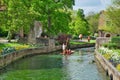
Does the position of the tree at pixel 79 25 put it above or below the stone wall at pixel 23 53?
above

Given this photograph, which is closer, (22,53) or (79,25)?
(22,53)

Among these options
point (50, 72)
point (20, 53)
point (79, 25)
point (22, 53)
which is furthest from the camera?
point (79, 25)

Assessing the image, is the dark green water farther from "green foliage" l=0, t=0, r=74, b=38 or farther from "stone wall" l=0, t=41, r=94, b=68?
"green foliage" l=0, t=0, r=74, b=38

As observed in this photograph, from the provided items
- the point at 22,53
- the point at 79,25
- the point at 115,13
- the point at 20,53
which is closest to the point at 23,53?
the point at 22,53

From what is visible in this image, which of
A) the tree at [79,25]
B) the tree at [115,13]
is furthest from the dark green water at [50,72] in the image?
the tree at [79,25]

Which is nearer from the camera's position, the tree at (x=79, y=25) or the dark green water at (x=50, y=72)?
the dark green water at (x=50, y=72)

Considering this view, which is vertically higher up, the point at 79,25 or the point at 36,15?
the point at 36,15

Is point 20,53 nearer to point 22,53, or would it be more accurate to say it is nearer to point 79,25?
point 22,53

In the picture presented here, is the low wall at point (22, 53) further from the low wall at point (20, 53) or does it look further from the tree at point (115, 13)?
the tree at point (115, 13)

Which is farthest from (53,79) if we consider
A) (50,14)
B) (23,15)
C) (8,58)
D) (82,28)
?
(82,28)

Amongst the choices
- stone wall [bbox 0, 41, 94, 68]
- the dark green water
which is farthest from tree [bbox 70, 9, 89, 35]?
the dark green water

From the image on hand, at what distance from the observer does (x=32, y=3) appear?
7406 centimetres

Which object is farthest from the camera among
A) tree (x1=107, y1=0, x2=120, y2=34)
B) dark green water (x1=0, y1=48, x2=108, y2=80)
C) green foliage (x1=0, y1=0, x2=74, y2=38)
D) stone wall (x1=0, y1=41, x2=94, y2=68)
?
tree (x1=107, y1=0, x2=120, y2=34)

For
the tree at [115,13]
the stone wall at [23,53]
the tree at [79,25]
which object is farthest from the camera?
the tree at [79,25]
